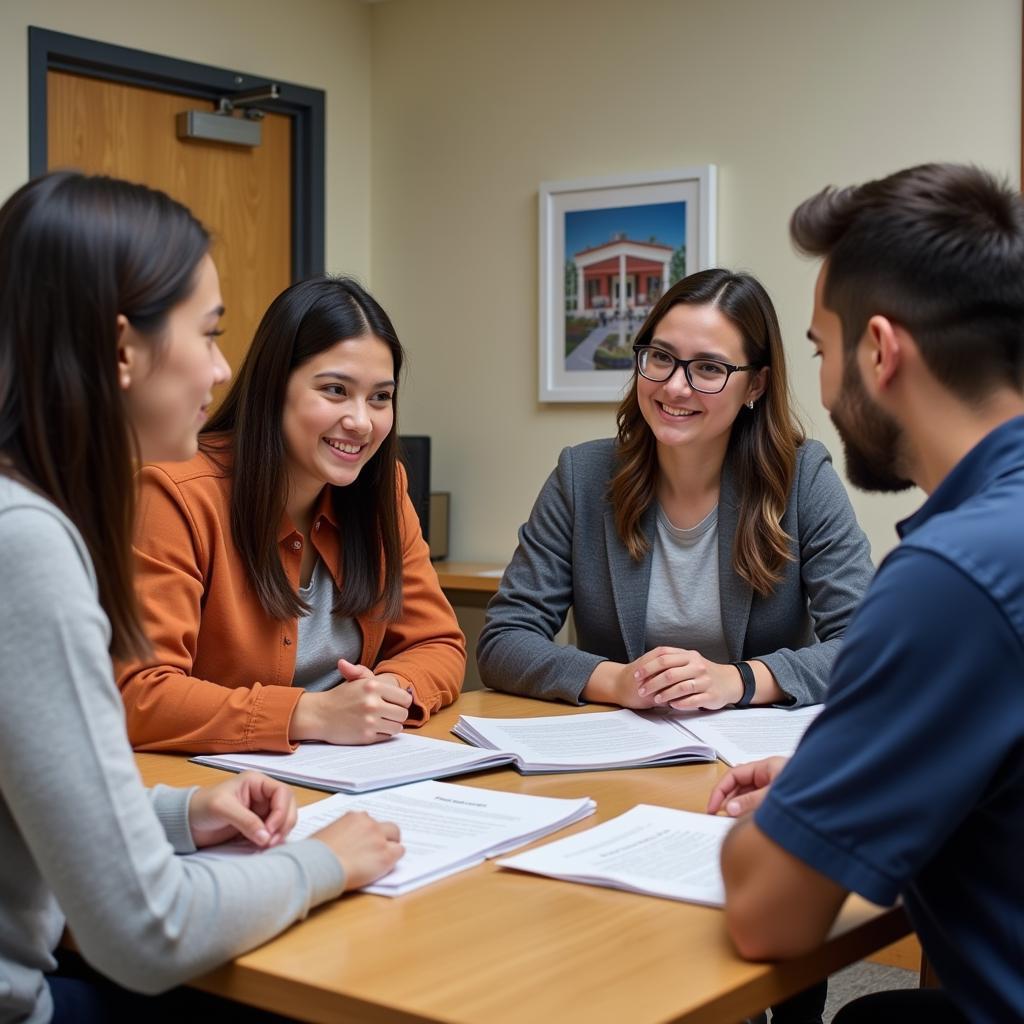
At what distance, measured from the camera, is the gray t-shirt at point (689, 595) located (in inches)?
89.7

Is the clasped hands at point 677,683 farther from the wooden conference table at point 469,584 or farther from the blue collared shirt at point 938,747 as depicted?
the wooden conference table at point 469,584

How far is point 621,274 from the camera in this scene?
13.2 ft

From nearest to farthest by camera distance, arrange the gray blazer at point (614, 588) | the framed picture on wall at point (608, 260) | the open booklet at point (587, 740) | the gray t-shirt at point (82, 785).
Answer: the gray t-shirt at point (82, 785), the open booklet at point (587, 740), the gray blazer at point (614, 588), the framed picture on wall at point (608, 260)

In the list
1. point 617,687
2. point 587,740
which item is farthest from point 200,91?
point 587,740

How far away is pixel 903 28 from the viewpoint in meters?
3.52

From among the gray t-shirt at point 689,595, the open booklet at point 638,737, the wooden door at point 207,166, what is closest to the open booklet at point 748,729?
the open booklet at point 638,737

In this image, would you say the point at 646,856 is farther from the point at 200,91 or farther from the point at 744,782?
the point at 200,91

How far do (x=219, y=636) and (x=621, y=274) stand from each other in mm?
2394

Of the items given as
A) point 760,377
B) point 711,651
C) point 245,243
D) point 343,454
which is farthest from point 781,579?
point 245,243

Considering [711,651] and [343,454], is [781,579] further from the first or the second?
[343,454]

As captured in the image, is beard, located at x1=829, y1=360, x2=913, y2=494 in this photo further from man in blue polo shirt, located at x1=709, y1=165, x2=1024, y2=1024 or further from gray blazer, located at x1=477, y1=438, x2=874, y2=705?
gray blazer, located at x1=477, y1=438, x2=874, y2=705

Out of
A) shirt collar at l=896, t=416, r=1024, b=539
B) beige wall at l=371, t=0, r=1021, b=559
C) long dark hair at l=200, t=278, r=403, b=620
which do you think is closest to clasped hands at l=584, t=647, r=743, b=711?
long dark hair at l=200, t=278, r=403, b=620

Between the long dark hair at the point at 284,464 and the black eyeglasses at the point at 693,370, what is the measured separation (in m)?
0.45

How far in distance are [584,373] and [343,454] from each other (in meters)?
2.16
